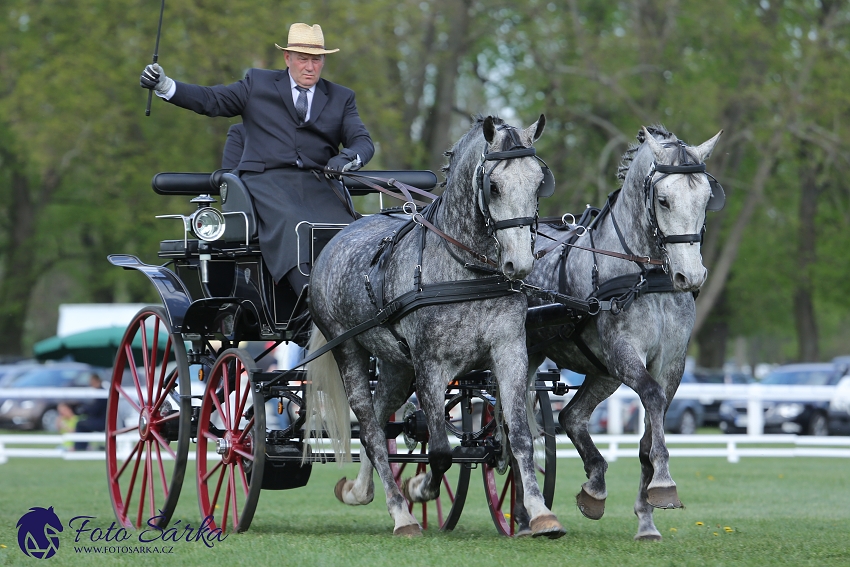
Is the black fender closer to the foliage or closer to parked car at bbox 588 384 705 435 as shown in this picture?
parked car at bbox 588 384 705 435

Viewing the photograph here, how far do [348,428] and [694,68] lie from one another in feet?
81.2

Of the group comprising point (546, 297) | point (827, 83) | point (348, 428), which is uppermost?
point (827, 83)

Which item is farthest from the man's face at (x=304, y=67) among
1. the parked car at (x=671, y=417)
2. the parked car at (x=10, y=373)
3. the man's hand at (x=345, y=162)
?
the parked car at (x=10, y=373)

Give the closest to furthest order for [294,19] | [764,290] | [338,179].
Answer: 1. [338,179]
2. [294,19]
3. [764,290]

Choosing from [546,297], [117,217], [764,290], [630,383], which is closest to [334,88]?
[546,297]

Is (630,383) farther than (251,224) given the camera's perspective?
No

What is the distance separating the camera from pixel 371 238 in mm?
7699

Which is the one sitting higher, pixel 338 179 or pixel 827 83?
pixel 827 83

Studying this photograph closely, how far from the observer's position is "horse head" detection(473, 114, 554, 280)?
6.39m

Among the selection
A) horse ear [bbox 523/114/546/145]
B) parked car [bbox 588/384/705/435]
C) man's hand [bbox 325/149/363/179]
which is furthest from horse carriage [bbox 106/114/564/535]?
parked car [bbox 588/384/705/435]

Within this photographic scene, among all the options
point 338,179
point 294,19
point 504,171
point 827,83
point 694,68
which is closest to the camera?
point 504,171

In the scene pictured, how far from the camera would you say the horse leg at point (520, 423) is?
6516 mm

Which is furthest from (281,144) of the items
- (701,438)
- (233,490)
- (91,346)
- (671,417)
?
(671,417)

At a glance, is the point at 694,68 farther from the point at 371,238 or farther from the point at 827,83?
the point at 371,238
